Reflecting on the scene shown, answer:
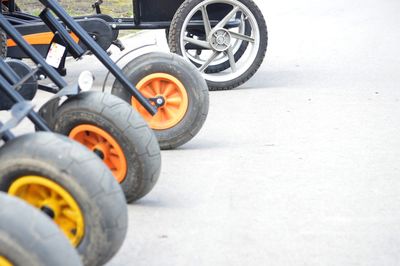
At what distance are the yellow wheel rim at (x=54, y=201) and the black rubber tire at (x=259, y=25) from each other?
5.58m

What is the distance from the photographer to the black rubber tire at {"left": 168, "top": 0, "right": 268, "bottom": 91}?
33.0 feet

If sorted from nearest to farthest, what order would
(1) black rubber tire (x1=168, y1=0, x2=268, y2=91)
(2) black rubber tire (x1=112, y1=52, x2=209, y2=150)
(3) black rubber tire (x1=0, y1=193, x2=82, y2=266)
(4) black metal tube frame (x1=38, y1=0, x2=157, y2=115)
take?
(3) black rubber tire (x1=0, y1=193, x2=82, y2=266)
(4) black metal tube frame (x1=38, y1=0, x2=157, y2=115)
(2) black rubber tire (x1=112, y1=52, x2=209, y2=150)
(1) black rubber tire (x1=168, y1=0, x2=268, y2=91)

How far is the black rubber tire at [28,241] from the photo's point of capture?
12.1 ft

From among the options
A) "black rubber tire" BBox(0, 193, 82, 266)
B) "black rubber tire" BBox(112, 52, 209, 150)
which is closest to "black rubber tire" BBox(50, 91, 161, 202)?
"black rubber tire" BBox(112, 52, 209, 150)

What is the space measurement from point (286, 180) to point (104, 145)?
1370 millimetres

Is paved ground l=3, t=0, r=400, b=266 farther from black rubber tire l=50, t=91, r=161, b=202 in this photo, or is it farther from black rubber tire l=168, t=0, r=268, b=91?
black rubber tire l=50, t=91, r=161, b=202

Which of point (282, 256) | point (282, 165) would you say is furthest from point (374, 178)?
point (282, 256)

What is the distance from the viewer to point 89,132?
5.99 m

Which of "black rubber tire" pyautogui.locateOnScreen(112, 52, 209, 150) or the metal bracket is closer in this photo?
the metal bracket

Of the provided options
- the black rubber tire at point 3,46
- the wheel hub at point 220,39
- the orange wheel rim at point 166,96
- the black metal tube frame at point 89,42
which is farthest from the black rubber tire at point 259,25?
the black metal tube frame at point 89,42

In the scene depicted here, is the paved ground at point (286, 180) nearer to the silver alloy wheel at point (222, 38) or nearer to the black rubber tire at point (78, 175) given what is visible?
the silver alloy wheel at point (222, 38)

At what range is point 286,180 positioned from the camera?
22.4 feet

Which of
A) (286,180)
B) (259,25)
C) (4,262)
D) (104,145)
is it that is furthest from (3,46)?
(4,262)

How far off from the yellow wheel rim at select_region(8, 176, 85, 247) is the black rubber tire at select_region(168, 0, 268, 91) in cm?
558
